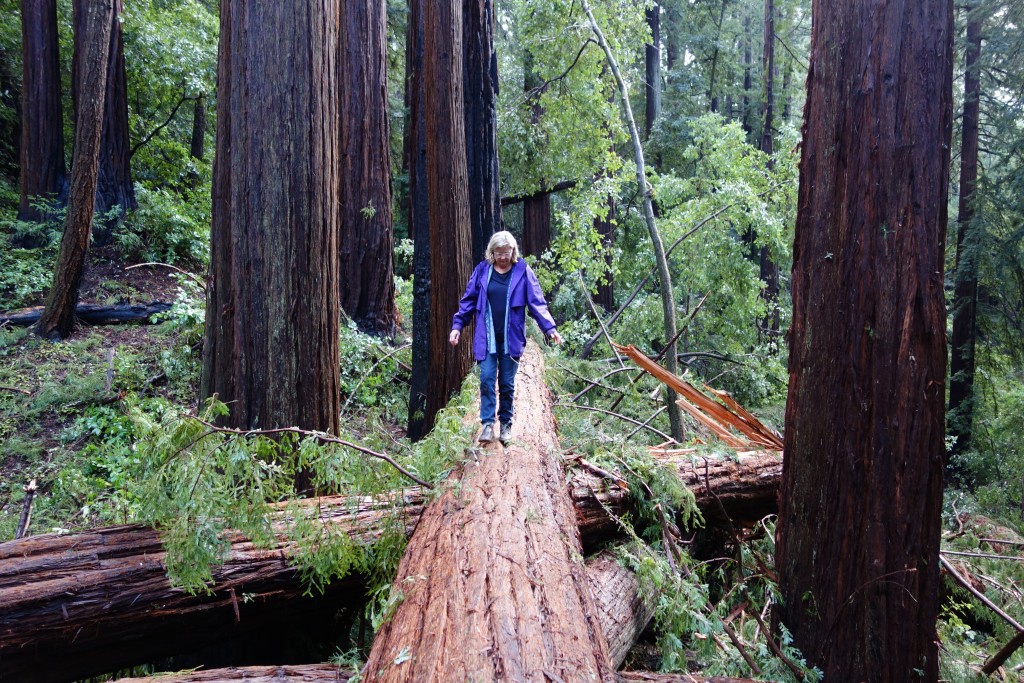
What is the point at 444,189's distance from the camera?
7375 millimetres

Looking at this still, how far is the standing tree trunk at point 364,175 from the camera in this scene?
10.7 m

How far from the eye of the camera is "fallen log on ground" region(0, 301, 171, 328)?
9.62 meters

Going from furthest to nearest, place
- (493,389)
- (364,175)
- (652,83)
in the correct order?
(652,83)
(364,175)
(493,389)

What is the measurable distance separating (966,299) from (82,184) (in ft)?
54.1

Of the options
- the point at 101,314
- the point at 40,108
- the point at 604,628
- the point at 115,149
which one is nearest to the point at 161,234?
the point at 115,149

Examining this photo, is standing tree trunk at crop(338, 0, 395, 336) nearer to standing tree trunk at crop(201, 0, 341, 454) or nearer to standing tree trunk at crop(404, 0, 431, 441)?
standing tree trunk at crop(404, 0, 431, 441)

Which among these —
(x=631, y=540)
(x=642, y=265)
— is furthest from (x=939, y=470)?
(x=642, y=265)

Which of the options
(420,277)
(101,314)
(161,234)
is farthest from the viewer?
(161,234)

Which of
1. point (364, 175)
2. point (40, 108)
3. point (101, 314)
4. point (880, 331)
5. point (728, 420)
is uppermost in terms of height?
point (40, 108)

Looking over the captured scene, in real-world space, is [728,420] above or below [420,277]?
below

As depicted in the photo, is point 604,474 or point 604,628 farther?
point 604,474

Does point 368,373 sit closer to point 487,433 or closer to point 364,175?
point 364,175

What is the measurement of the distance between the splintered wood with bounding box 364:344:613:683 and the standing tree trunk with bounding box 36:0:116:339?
8008 mm

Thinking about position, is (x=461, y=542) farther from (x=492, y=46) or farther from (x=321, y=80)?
(x=492, y=46)
